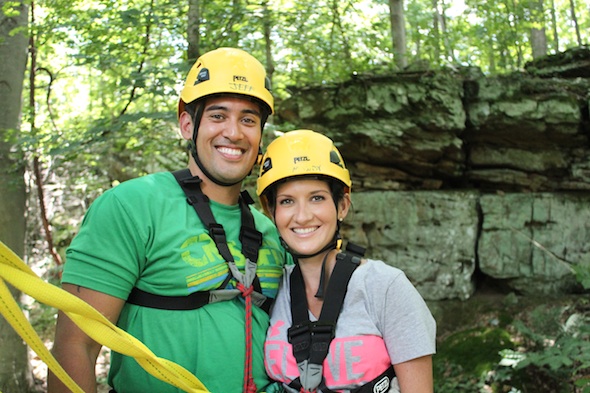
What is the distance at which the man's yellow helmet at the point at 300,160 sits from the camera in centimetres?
264

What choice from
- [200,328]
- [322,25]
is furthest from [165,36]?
[200,328]

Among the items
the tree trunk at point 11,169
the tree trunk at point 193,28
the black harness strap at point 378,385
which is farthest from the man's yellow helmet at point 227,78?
the tree trunk at point 11,169

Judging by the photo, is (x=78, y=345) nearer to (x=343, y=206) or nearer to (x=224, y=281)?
(x=224, y=281)

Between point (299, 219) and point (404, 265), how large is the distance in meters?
6.92

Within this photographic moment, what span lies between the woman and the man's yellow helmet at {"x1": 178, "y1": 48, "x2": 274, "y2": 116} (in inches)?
12.9

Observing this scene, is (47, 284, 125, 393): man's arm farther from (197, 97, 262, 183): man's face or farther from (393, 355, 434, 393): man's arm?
(393, 355, 434, 393): man's arm

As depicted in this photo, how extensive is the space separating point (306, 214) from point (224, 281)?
1.84 ft

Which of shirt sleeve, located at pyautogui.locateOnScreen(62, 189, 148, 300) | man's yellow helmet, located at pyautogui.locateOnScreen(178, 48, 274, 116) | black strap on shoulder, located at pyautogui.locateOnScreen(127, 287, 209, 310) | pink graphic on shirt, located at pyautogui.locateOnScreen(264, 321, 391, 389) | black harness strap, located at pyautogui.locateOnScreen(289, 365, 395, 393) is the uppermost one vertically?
man's yellow helmet, located at pyautogui.locateOnScreen(178, 48, 274, 116)

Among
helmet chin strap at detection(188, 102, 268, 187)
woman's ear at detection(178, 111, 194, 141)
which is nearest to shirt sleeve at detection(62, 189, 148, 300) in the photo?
helmet chin strap at detection(188, 102, 268, 187)

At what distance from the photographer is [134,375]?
7.11 feet

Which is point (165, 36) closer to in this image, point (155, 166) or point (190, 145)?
point (155, 166)

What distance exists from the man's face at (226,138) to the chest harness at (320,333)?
2.37ft

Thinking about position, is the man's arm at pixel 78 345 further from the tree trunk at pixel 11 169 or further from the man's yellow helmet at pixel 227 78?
the tree trunk at pixel 11 169

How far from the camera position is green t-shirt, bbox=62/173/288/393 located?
2039mm
